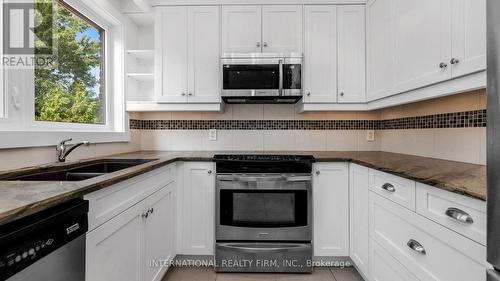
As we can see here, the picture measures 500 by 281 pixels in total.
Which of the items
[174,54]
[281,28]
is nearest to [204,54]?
[174,54]

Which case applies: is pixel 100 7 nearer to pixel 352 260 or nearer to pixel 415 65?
pixel 415 65

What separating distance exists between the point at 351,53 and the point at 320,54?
29cm

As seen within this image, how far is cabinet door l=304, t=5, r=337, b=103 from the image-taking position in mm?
2381

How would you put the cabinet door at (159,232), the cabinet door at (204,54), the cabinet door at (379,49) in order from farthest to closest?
1. the cabinet door at (204,54)
2. the cabinet door at (379,49)
3. the cabinet door at (159,232)

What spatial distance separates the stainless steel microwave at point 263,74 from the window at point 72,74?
1.09 meters

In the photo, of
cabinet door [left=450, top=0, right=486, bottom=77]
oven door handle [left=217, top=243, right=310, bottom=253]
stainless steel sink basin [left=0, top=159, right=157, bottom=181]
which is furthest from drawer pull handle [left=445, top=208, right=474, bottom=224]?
stainless steel sink basin [left=0, top=159, right=157, bottom=181]

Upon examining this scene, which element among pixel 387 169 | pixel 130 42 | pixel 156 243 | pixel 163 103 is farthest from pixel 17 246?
pixel 130 42

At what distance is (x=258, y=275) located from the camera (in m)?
2.06

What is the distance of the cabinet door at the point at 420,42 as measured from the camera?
1398 millimetres

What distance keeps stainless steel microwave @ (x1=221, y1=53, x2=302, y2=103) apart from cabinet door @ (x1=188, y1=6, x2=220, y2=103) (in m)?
0.17

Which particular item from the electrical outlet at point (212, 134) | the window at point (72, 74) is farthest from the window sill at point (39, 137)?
the electrical outlet at point (212, 134)

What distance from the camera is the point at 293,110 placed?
107 inches

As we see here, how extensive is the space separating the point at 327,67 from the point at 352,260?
1.66 m

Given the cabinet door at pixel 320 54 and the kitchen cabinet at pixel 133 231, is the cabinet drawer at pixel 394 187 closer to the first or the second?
the cabinet door at pixel 320 54
